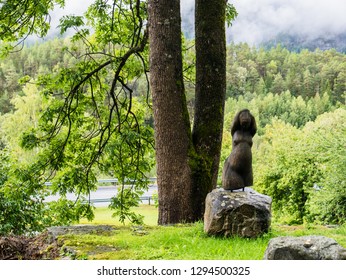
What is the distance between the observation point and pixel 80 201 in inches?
353

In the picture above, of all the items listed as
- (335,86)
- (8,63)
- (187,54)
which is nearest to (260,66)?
(335,86)

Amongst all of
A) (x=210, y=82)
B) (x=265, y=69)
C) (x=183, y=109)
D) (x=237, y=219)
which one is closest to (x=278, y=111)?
(x=265, y=69)

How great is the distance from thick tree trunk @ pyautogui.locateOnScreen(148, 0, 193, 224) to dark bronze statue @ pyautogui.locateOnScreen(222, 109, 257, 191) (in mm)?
1012

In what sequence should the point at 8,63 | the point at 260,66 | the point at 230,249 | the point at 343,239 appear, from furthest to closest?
the point at 260,66
the point at 8,63
the point at 343,239
the point at 230,249

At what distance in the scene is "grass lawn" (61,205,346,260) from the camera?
456cm

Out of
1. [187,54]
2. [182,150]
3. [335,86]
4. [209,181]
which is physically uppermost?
[335,86]

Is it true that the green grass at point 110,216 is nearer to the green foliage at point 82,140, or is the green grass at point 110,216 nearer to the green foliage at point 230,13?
the green foliage at point 82,140

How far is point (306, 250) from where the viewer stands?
330 cm

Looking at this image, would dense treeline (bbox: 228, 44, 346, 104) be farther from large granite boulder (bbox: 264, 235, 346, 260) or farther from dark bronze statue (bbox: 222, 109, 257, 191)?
large granite boulder (bbox: 264, 235, 346, 260)

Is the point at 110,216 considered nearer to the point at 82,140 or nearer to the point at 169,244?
the point at 82,140

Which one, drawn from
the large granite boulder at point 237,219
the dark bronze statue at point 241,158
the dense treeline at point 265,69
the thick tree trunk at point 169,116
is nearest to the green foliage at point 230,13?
the thick tree trunk at point 169,116

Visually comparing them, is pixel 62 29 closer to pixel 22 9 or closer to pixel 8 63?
pixel 22 9

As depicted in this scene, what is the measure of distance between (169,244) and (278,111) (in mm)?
81684

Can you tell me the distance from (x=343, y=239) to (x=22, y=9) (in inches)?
277
